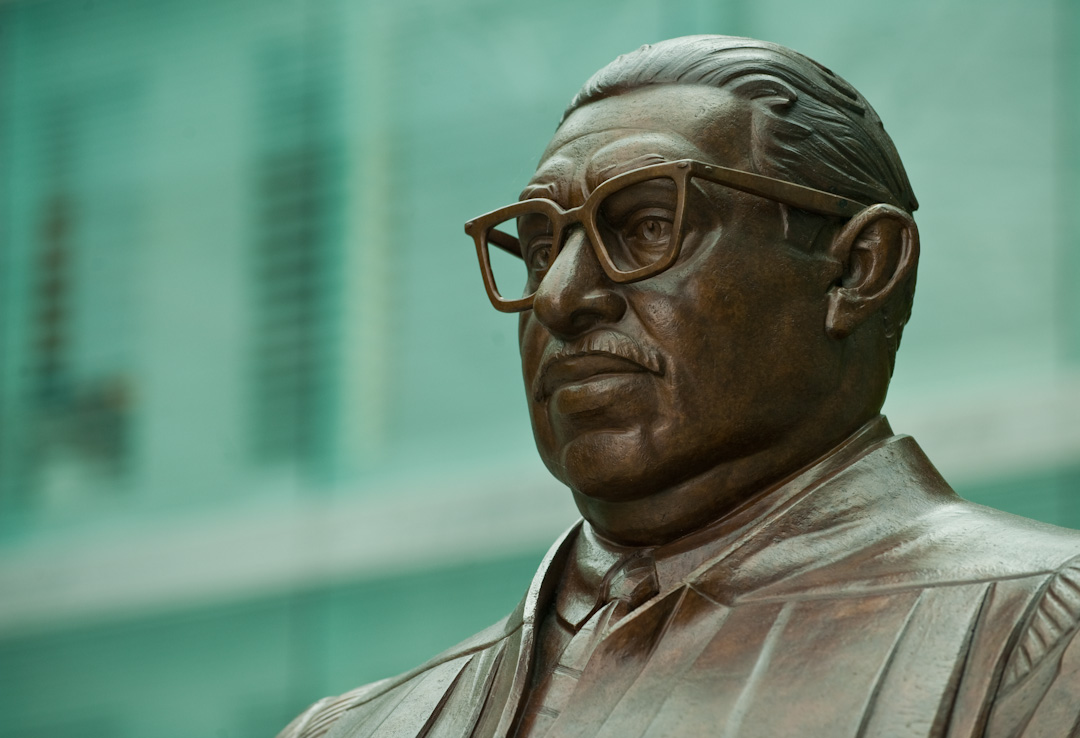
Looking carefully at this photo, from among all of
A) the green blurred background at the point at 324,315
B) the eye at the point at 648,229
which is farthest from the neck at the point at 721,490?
the green blurred background at the point at 324,315

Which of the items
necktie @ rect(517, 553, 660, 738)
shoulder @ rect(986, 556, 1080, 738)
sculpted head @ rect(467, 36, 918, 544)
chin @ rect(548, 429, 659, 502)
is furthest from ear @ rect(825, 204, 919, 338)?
shoulder @ rect(986, 556, 1080, 738)

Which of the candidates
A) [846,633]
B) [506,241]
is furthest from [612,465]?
[506,241]

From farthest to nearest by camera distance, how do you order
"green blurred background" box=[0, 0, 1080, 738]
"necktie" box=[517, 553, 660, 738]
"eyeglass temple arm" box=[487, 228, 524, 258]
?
"green blurred background" box=[0, 0, 1080, 738] < "eyeglass temple arm" box=[487, 228, 524, 258] < "necktie" box=[517, 553, 660, 738]

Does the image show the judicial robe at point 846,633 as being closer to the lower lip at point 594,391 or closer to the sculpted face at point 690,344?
the sculpted face at point 690,344

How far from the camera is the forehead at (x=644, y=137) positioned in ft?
11.7

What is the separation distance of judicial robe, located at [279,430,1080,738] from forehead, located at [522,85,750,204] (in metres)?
0.61

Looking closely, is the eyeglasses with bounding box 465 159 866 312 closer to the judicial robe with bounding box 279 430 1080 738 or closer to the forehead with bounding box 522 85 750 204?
the forehead with bounding box 522 85 750 204

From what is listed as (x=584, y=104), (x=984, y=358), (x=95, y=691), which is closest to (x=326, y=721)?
(x=584, y=104)

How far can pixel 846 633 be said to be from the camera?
320 cm

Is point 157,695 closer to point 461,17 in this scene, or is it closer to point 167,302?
point 167,302

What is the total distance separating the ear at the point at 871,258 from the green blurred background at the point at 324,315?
3495mm

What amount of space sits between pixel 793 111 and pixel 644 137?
0.28m

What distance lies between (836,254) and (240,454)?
5348mm

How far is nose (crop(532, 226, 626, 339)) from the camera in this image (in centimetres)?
351
